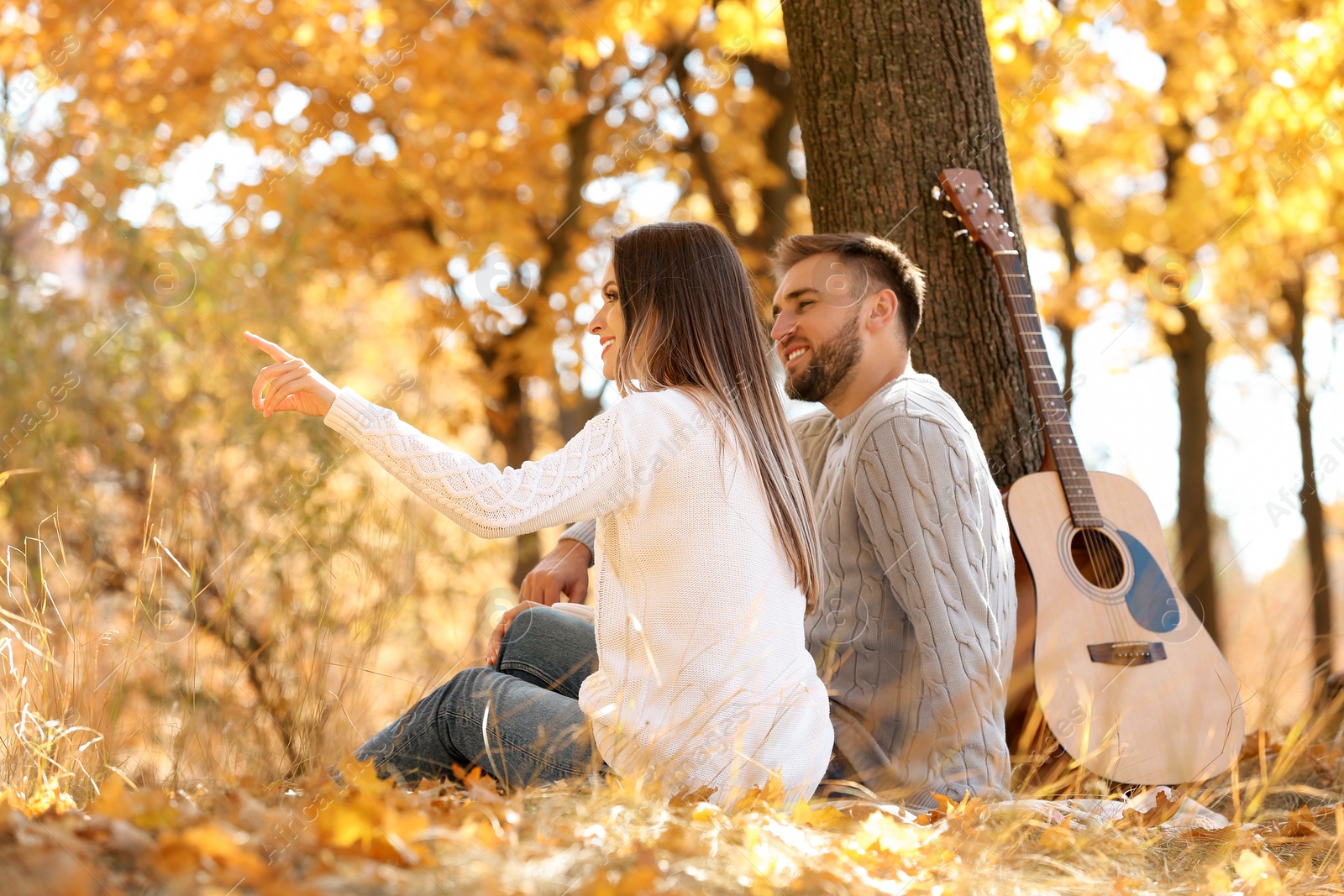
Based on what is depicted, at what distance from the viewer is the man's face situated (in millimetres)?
2826

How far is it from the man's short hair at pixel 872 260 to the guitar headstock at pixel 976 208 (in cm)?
21

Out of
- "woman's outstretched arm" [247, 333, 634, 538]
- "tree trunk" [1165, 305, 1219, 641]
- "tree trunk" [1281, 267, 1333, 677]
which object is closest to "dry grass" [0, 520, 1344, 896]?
"woman's outstretched arm" [247, 333, 634, 538]

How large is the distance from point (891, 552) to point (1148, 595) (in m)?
0.82

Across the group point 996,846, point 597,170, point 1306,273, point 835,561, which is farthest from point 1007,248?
point 1306,273

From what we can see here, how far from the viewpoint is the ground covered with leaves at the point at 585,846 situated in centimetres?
131

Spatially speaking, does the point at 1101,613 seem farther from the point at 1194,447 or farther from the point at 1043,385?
the point at 1194,447

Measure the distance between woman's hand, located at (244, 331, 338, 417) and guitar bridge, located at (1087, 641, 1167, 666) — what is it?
6.30 ft

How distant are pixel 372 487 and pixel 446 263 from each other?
104 inches

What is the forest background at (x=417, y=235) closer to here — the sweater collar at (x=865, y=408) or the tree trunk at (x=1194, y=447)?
the tree trunk at (x=1194, y=447)

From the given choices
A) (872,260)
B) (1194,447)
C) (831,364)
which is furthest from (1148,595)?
(1194,447)

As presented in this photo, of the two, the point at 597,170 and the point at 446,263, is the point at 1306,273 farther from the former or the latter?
the point at 446,263

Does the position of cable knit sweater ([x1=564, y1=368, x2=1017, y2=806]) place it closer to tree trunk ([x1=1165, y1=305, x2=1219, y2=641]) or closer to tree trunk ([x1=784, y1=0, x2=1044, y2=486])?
tree trunk ([x1=784, y1=0, x2=1044, y2=486])

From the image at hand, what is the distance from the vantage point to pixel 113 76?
6406 mm

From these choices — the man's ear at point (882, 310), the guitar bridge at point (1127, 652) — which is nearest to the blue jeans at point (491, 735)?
the man's ear at point (882, 310)
